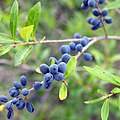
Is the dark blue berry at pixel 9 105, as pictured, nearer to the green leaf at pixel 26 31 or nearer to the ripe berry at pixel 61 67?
the ripe berry at pixel 61 67

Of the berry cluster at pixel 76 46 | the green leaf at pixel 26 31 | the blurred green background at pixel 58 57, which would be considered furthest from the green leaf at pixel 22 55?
the blurred green background at pixel 58 57

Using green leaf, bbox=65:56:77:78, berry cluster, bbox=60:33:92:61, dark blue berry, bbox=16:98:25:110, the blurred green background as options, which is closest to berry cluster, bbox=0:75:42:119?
dark blue berry, bbox=16:98:25:110

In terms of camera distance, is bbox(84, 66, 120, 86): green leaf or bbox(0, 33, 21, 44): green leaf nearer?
bbox(84, 66, 120, 86): green leaf

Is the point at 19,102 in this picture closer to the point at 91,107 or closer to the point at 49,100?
the point at 91,107

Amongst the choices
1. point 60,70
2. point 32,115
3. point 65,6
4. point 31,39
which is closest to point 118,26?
point 65,6

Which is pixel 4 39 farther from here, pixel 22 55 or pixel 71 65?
pixel 71 65

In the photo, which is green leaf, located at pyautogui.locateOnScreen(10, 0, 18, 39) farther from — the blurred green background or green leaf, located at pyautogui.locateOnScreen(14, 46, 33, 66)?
the blurred green background

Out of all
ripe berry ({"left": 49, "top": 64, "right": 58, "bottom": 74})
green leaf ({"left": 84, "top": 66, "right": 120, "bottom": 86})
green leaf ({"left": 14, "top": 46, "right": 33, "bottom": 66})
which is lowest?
green leaf ({"left": 84, "top": 66, "right": 120, "bottom": 86})

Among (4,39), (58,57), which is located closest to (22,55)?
(4,39)
